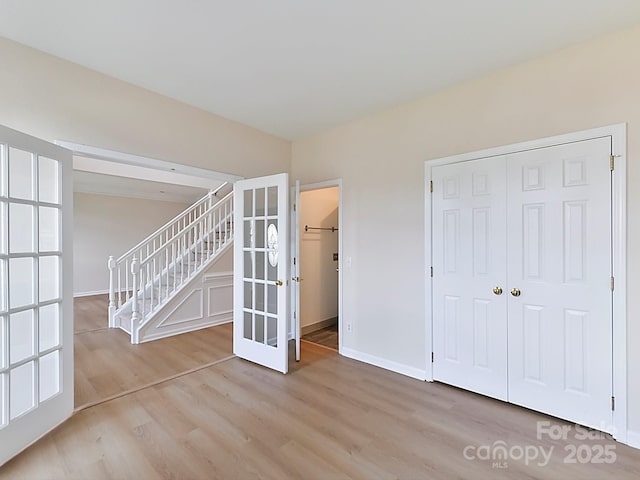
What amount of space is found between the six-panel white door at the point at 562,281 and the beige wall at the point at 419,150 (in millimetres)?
140

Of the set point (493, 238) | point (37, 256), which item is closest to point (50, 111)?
point (37, 256)

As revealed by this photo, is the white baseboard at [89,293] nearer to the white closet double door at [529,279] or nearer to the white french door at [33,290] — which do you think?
the white french door at [33,290]

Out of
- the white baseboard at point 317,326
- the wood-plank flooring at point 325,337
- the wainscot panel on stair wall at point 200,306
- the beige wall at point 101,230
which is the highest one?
the beige wall at point 101,230

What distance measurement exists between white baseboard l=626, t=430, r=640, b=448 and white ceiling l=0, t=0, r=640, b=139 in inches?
105

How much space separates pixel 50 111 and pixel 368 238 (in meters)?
2.96

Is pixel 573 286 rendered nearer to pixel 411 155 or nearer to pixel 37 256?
pixel 411 155

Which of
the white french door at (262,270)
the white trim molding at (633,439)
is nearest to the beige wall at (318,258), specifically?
the white french door at (262,270)

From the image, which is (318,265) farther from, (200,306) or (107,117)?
(107,117)

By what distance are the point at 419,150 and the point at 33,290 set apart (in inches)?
130

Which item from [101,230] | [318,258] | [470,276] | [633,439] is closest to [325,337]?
[318,258]

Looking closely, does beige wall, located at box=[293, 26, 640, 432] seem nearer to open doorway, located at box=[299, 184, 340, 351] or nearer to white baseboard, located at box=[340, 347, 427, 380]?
white baseboard, located at box=[340, 347, 427, 380]

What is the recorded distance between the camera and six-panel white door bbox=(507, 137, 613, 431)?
2.02 m

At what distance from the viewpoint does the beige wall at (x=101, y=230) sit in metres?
7.23

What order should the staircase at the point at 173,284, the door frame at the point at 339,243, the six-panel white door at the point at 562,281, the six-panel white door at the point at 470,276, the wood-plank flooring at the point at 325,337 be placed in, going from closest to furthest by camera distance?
the six-panel white door at the point at 562,281 < the six-panel white door at the point at 470,276 < the door frame at the point at 339,243 < the wood-plank flooring at the point at 325,337 < the staircase at the point at 173,284
